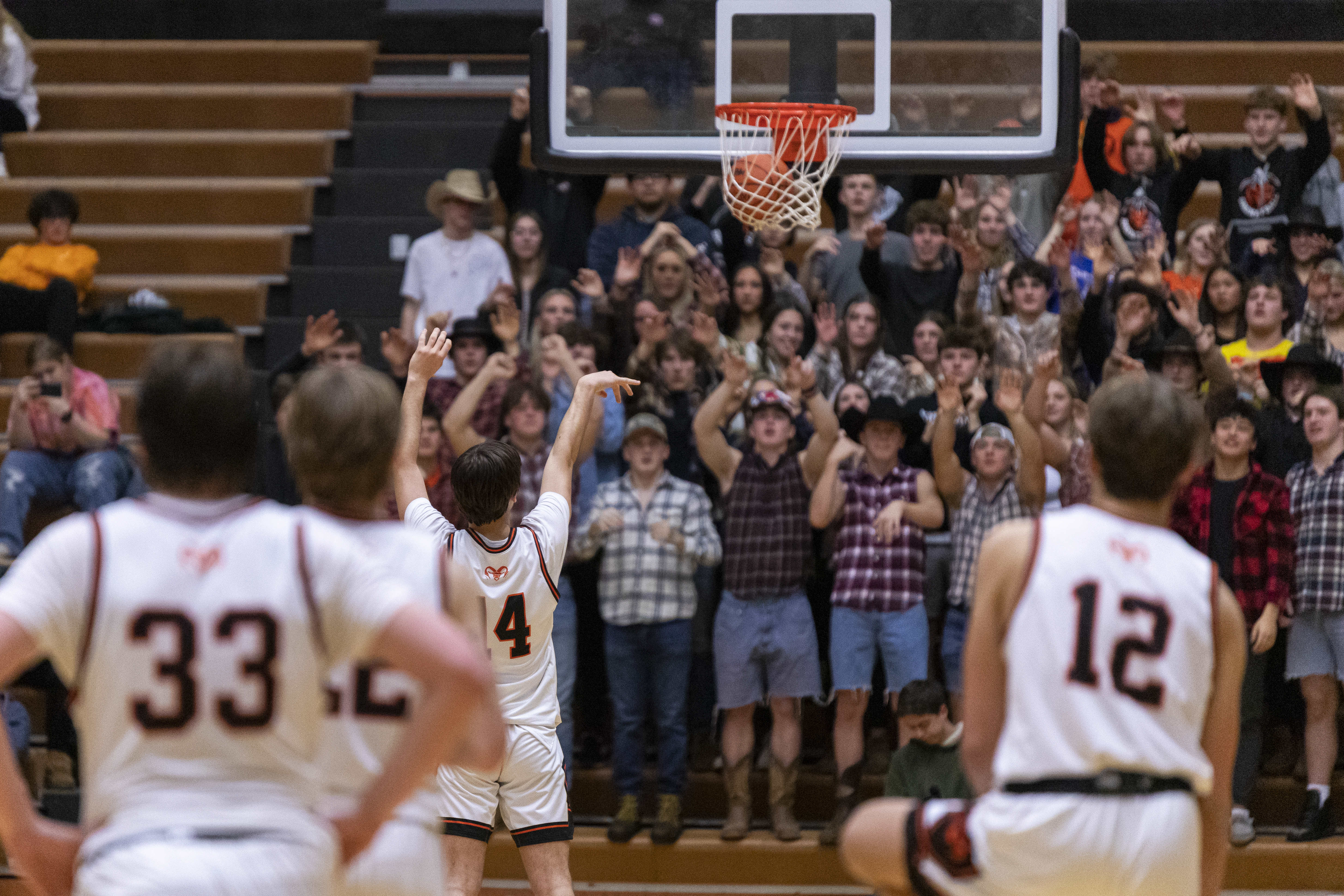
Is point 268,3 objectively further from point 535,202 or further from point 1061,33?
point 1061,33

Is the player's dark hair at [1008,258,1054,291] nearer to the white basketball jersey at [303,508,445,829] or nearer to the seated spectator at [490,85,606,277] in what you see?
the seated spectator at [490,85,606,277]

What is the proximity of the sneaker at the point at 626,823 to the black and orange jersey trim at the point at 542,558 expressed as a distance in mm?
2953

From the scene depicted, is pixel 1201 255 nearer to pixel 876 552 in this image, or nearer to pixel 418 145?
pixel 876 552

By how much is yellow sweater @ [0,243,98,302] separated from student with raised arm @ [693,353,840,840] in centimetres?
505

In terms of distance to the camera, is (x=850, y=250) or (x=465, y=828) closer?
(x=465, y=828)

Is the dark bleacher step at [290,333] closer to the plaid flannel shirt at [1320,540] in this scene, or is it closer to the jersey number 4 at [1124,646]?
the plaid flannel shirt at [1320,540]

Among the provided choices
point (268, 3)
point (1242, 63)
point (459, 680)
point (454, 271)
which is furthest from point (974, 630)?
point (268, 3)

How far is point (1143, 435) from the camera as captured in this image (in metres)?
3.03

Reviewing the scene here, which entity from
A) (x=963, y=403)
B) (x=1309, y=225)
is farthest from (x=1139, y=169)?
(x=963, y=403)

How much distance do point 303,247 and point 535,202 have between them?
263 centimetres

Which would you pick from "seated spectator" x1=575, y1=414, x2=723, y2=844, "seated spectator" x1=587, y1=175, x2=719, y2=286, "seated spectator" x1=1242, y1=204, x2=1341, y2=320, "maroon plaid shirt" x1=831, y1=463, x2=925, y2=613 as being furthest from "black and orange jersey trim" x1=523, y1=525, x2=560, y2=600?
"seated spectator" x1=1242, y1=204, x2=1341, y2=320

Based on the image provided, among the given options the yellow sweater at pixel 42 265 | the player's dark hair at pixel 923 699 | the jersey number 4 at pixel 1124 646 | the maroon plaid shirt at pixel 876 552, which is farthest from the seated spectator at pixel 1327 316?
the yellow sweater at pixel 42 265

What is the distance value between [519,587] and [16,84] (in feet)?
28.9

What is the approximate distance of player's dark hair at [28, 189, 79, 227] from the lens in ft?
33.3
